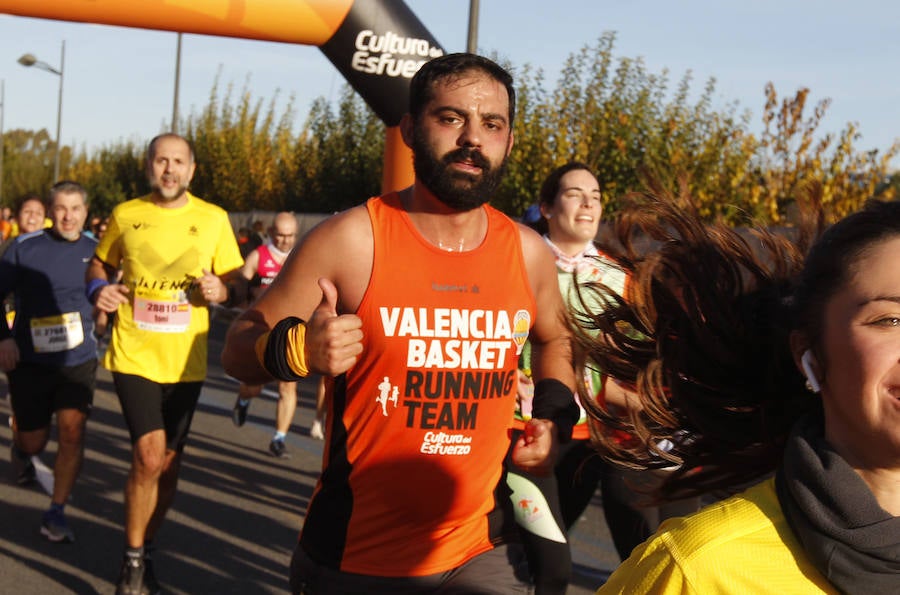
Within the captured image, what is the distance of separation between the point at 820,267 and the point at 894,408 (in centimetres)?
34

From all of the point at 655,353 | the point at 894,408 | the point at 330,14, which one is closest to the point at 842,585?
the point at 894,408

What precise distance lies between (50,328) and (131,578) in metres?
2.33

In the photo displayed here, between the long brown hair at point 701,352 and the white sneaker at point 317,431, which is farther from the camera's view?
the white sneaker at point 317,431

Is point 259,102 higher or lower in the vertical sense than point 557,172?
higher

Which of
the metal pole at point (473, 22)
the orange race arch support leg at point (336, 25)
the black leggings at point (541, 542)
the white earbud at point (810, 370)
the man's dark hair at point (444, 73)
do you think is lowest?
the black leggings at point (541, 542)

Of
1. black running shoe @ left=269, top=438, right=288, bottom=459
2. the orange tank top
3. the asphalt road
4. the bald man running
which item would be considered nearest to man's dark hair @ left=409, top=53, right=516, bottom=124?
the orange tank top

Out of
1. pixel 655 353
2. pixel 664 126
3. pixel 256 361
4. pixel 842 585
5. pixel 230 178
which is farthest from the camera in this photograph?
pixel 230 178

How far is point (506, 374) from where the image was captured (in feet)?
11.4

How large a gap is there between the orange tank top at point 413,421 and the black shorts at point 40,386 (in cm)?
419

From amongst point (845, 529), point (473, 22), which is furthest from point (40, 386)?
point (845, 529)

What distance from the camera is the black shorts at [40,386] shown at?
7.12m

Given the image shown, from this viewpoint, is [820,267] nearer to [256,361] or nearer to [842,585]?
[842,585]

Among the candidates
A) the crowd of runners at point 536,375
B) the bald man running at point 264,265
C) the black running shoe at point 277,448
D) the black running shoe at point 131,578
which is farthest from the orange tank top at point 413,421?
the bald man running at point 264,265

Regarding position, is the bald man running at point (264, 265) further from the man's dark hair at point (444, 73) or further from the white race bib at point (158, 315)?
the man's dark hair at point (444, 73)
